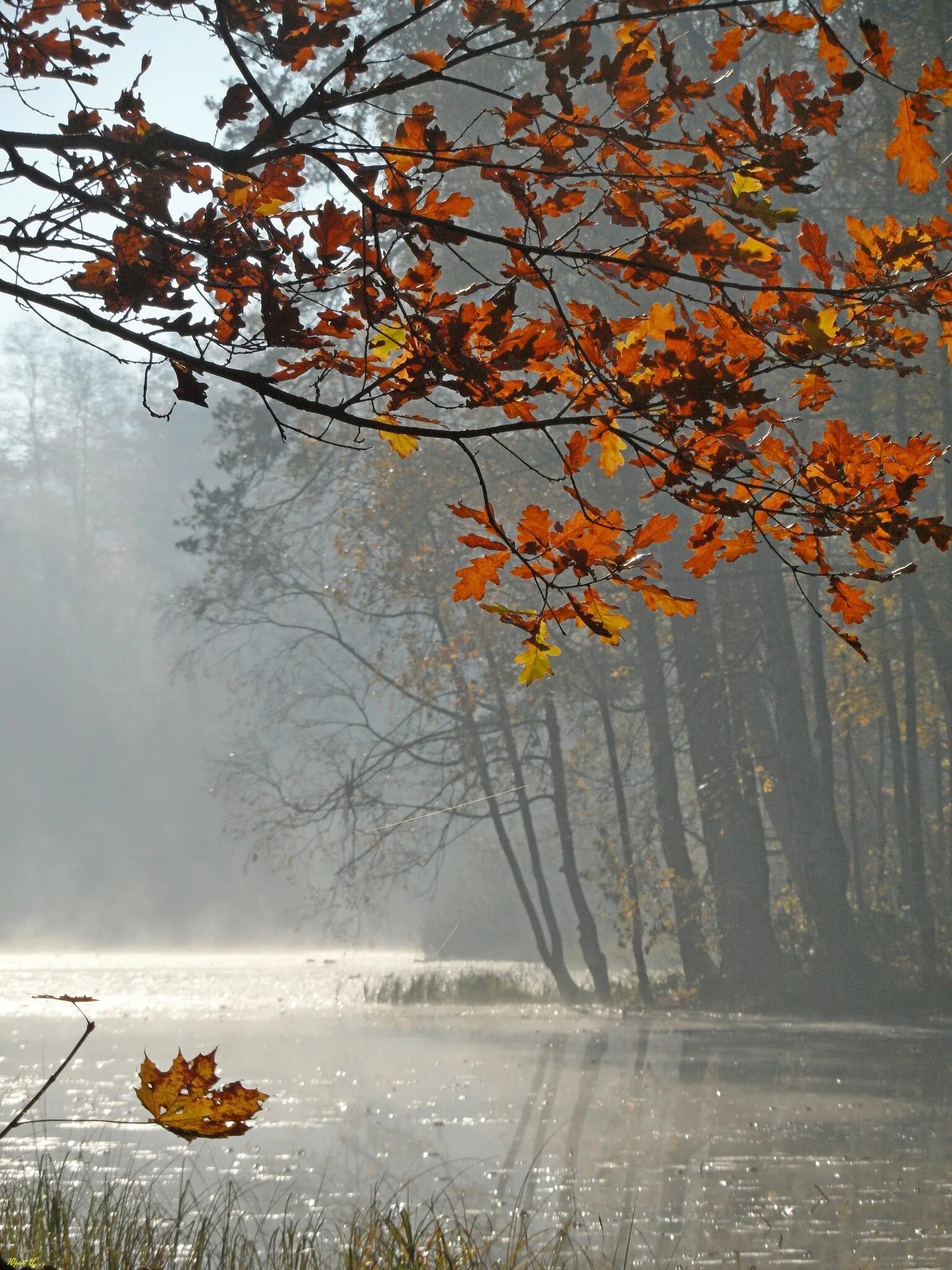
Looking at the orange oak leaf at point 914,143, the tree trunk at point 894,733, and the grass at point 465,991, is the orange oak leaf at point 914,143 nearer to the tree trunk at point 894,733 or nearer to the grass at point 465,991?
the tree trunk at point 894,733

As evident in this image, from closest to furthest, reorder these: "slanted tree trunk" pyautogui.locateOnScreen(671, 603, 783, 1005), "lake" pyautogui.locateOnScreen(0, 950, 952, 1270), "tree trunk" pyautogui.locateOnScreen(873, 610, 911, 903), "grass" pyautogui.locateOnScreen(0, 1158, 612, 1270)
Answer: "grass" pyautogui.locateOnScreen(0, 1158, 612, 1270), "lake" pyautogui.locateOnScreen(0, 950, 952, 1270), "slanted tree trunk" pyautogui.locateOnScreen(671, 603, 783, 1005), "tree trunk" pyautogui.locateOnScreen(873, 610, 911, 903)

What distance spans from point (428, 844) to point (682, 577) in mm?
18985

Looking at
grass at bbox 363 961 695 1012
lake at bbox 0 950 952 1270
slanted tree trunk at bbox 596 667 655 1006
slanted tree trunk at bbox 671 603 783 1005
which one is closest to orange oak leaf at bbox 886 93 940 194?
lake at bbox 0 950 952 1270

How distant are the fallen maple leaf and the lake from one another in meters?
2.92

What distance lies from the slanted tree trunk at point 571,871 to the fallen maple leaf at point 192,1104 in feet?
37.8

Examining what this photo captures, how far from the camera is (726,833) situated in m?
12.9

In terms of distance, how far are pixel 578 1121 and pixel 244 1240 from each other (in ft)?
10.6

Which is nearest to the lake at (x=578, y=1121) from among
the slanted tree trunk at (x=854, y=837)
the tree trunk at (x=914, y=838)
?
the tree trunk at (x=914, y=838)

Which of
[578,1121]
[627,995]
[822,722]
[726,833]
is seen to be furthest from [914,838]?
[578,1121]

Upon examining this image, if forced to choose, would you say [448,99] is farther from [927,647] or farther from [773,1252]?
[773,1252]

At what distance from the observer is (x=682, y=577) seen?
1308cm

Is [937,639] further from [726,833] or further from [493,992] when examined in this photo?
[493,992]

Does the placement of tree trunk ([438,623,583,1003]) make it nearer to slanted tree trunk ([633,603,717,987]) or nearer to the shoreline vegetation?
the shoreline vegetation

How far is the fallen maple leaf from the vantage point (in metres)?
1.54
